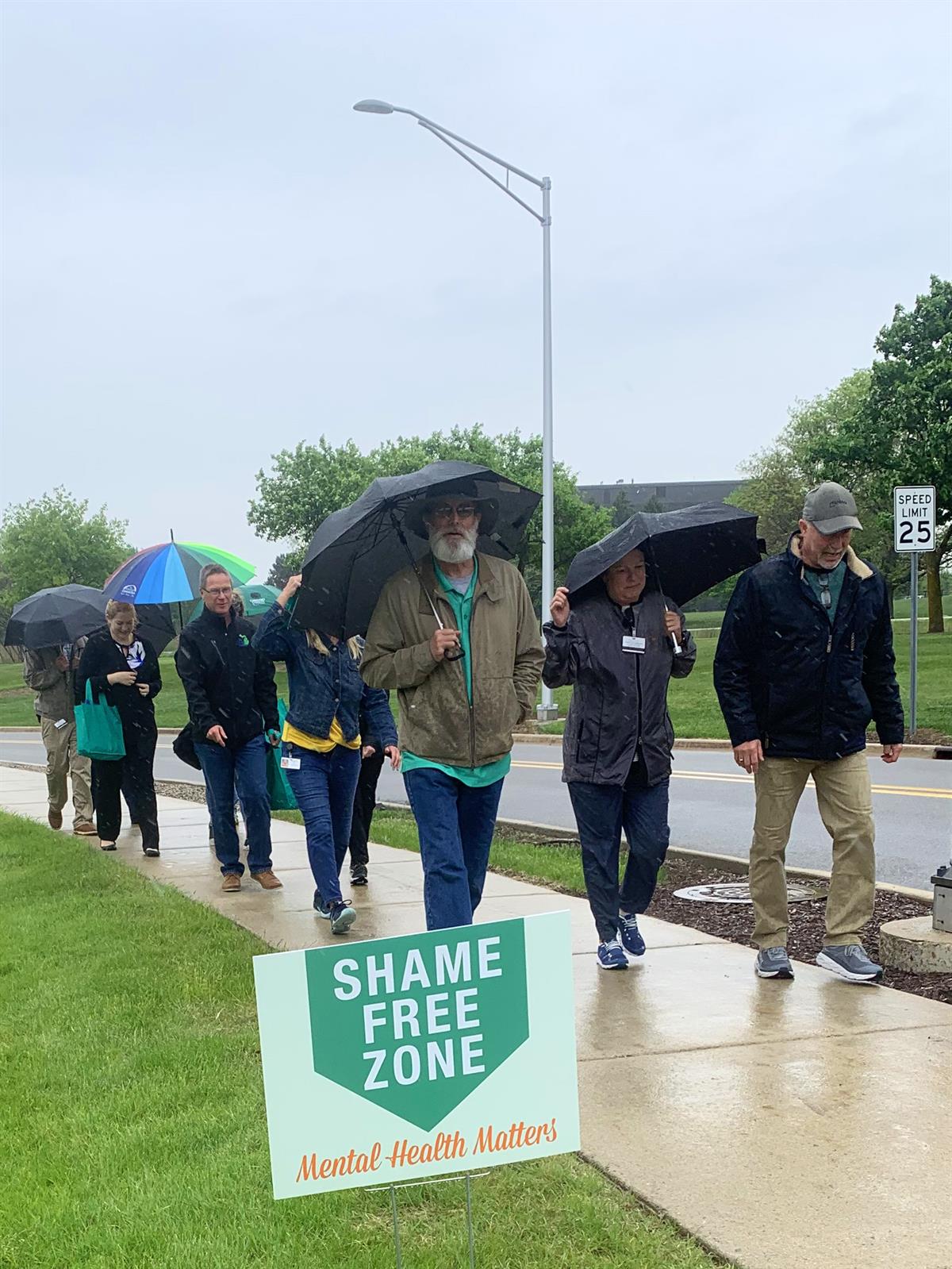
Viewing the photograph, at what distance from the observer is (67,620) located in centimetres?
1220

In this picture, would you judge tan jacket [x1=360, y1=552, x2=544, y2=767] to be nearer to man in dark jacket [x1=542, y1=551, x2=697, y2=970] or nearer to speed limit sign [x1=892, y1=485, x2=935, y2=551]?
man in dark jacket [x1=542, y1=551, x2=697, y2=970]

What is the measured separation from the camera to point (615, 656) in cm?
618

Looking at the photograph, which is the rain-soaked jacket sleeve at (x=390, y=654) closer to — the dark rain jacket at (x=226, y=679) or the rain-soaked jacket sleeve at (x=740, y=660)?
the rain-soaked jacket sleeve at (x=740, y=660)

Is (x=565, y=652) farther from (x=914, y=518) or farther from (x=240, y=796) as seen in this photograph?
(x=914, y=518)

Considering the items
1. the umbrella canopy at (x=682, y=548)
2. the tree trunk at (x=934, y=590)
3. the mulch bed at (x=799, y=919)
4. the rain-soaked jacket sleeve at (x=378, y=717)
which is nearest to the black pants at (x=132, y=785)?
the rain-soaked jacket sleeve at (x=378, y=717)

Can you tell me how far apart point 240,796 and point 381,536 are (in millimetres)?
3528

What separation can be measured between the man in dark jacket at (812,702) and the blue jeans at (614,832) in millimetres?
426

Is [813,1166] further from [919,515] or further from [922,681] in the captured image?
[922,681]

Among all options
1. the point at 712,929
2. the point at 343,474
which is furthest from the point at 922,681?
the point at 343,474

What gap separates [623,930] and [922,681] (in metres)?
22.2

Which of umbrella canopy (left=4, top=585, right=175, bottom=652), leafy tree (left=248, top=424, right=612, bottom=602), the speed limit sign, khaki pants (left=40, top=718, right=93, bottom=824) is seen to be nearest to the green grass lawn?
umbrella canopy (left=4, top=585, right=175, bottom=652)

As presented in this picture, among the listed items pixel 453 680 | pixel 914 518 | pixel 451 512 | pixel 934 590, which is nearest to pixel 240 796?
pixel 453 680

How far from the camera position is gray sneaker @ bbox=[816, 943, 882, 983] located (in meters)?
5.93

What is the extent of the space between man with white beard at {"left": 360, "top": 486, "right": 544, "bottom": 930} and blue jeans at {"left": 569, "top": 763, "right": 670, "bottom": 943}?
598mm
